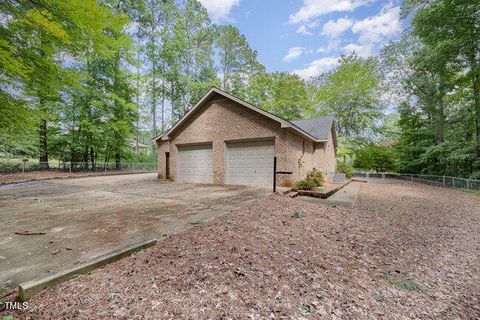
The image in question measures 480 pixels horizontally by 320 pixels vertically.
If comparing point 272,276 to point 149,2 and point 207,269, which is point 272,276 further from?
point 149,2

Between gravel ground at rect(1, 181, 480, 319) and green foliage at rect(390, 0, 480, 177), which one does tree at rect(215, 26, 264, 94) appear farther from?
gravel ground at rect(1, 181, 480, 319)

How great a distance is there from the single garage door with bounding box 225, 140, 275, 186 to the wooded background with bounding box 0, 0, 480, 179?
21.2 ft

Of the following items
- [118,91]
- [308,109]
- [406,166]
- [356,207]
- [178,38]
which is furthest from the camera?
[308,109]

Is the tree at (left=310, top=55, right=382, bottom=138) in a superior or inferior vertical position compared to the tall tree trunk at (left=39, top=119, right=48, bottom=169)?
superior

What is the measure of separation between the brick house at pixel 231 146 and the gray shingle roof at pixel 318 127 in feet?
2.28

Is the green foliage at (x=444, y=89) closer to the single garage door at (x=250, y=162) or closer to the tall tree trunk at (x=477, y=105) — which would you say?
the tall tree trunk at (x=477, y=105)

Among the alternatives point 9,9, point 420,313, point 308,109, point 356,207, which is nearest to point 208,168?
point 356,207

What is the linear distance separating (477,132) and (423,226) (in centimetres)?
1354

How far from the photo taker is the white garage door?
37.8ft

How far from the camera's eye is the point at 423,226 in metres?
5.12

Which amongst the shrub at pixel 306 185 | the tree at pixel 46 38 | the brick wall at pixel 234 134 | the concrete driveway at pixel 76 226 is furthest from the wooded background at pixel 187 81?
the shrub at pixel 306 185

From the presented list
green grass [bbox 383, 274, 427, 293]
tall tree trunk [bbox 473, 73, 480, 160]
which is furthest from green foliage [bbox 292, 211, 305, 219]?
tall tree trunk [bbox 473, 73, 480, 160]

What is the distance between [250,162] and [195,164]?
3566mm

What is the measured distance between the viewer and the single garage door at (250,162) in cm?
975
